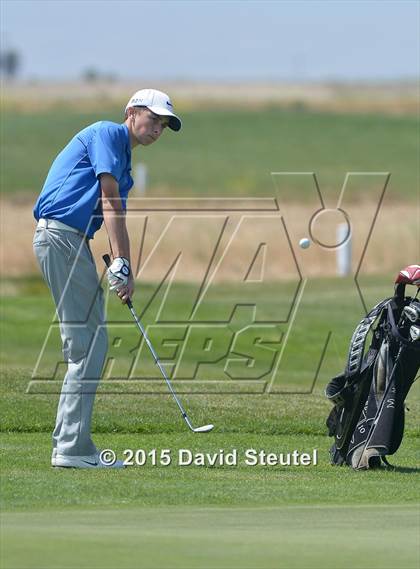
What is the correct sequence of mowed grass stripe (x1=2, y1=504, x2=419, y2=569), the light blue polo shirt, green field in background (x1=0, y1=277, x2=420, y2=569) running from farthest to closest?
the light blue polo shirt → green field in background (x1=0, y1=277, x2=420, y2=569) → mowed grass stripe (x1=2, y1=504, x2=419, y2=569)

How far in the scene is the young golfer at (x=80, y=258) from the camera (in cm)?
942

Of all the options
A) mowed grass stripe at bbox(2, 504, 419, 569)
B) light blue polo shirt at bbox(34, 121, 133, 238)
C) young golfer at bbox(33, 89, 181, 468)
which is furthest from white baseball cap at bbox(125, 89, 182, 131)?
mowed grass stripe at bbox(2, 504, 419, 569)

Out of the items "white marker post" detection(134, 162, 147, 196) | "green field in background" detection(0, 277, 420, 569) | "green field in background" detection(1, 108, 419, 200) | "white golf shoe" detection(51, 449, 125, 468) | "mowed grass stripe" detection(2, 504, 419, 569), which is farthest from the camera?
"green field in background" detection(1, 108, 419, 200)

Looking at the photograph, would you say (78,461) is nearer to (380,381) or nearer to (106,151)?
(106,151)

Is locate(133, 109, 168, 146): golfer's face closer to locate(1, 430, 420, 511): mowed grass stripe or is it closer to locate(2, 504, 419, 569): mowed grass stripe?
locate(1, 430, 420, 511): mowed grass stripe

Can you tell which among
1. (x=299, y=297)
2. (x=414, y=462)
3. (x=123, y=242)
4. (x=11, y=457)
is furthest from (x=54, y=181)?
(x=299, y=297)

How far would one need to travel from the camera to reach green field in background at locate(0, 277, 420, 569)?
6.71 metres

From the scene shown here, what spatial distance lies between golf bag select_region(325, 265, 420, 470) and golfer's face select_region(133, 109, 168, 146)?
1.94 meters

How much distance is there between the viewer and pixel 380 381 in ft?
33.1

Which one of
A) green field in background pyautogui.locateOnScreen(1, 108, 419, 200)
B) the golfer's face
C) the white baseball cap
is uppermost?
green field in background pyautogui.locateOnScreen(1, 108, 419, 200)

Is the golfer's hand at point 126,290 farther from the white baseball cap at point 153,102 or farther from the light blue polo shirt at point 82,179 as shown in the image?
the white baseball cap at point 153,102

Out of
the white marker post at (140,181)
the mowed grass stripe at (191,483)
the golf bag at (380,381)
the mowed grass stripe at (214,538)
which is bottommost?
the mowed grass stripe at (214,538)

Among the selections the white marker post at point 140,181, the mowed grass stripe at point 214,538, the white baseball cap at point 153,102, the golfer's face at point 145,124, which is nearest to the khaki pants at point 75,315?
the golfer's face at point 145,124

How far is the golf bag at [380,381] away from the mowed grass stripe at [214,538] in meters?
1.80
